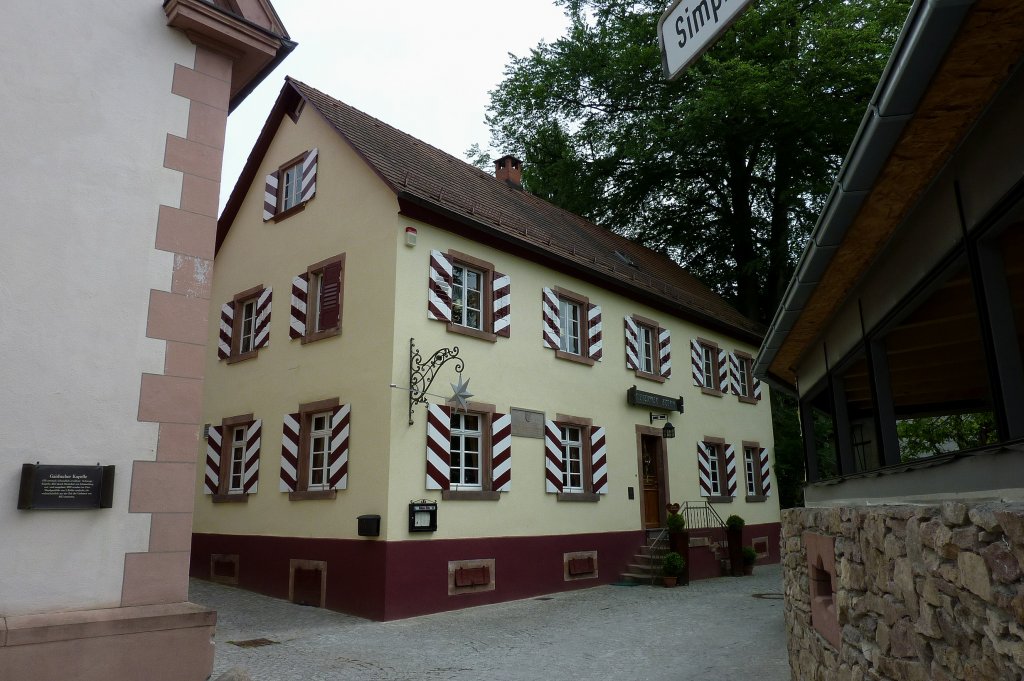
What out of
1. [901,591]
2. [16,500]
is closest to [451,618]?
[16,500]

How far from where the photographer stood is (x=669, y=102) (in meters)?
24.8

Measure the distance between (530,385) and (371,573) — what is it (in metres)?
4.20

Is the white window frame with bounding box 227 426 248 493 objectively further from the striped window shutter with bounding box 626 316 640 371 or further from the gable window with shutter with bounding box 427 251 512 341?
the striped window shutter with bounding box 626 316 640 371

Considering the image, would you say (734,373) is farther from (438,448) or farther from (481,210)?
(438,448)

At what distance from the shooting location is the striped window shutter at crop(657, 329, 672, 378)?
55.6 feet

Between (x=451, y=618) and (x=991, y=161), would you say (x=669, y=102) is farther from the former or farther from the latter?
(x=991, y=161)

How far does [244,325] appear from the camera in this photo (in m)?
15.2

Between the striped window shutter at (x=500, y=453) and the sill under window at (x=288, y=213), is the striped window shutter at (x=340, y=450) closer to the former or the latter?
the striped window shutter at (x=500, y=453)

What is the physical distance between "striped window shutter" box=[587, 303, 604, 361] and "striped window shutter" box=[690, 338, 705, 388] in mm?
3718

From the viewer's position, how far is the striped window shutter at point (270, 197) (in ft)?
48.5

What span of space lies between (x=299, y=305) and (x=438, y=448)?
3.78m

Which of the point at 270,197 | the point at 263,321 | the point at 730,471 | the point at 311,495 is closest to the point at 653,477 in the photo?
the point at 730,471

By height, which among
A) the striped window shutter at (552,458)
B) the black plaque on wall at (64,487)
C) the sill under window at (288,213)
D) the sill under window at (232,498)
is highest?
the sill under window at (288,213)

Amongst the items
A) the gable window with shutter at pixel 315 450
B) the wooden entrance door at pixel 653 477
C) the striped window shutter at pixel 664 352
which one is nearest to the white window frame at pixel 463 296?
the gable window with shutter at pixel 315 450
